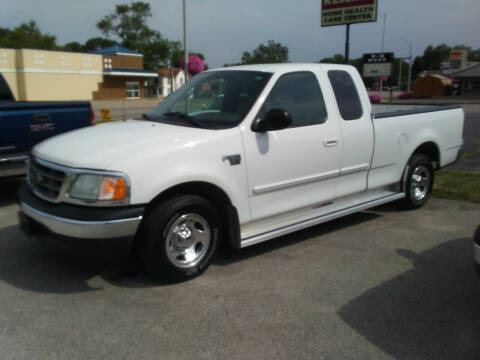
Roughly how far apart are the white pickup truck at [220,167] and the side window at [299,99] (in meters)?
0.01

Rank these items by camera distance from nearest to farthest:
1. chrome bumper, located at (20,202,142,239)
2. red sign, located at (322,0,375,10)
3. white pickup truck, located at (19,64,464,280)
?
chrome bumper, located at (20,202,142,239), white pickup truck, located at (19,64,464,280), red sign, located at (322,0,375,10)

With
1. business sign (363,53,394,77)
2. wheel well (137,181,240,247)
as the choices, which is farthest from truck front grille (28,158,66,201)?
business sign (363,53,394,77)

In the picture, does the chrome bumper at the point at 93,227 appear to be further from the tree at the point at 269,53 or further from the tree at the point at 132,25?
the tree at the point at 132,25

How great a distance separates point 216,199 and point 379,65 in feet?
74.0

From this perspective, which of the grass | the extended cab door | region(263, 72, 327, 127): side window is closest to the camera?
the extended cab door

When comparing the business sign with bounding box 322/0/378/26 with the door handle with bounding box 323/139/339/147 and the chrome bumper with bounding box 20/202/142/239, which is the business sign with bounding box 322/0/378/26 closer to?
the door handle with bounding box 323/139/339/147

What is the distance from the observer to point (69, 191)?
12.5ft

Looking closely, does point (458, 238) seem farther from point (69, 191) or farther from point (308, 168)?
point (69, 191)

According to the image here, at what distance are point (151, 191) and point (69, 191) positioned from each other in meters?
0.65

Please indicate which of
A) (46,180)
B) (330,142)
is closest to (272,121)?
(330,142)

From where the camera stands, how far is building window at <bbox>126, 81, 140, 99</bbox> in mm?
57906

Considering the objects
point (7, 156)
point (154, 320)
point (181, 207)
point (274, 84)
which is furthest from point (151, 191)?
point (7, 156)

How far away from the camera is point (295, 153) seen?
4820 mm

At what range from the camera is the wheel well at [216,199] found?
406 cm
